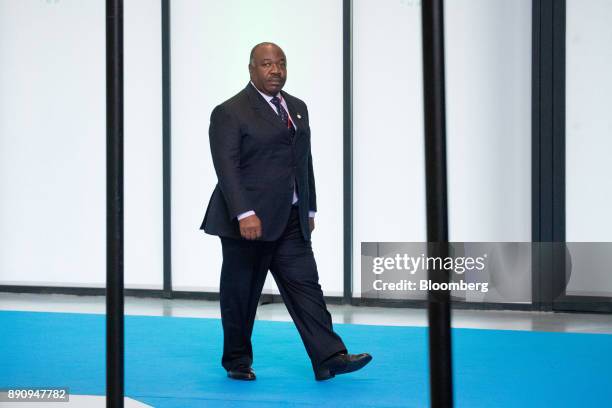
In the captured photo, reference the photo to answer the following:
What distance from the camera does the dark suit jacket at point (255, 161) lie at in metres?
3.85

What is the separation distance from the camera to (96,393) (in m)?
3.74

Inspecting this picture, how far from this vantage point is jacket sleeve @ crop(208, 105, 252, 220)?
3814mm

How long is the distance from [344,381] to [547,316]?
2.43 metres

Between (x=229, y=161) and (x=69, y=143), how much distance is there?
3.65 metres

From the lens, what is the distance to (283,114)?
3975mm

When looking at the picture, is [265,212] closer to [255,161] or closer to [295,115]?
[255,161]

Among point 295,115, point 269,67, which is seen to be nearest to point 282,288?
point 295,115

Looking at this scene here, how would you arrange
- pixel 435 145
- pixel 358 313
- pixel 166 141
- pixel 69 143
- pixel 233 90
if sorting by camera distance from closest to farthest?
1. pixel 435 145
2. pixel 358 313
3. pixel 233 90
4. pixel 166 141
5. pixel 69 143

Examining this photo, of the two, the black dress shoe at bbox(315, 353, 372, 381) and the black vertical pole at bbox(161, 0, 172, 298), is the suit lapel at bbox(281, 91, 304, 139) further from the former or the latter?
the black vertical pole at bbox(161, 0, 172, 298)

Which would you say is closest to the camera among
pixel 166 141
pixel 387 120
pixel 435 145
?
pixel 435 145

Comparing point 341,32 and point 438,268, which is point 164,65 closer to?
point 341,32

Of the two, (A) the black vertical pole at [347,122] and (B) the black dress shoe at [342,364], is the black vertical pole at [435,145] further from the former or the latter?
(A) the black vertical pole at [347,122]

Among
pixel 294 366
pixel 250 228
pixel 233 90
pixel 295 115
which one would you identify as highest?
pixel 233 90

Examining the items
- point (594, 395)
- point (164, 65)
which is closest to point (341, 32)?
point (164, 65)
